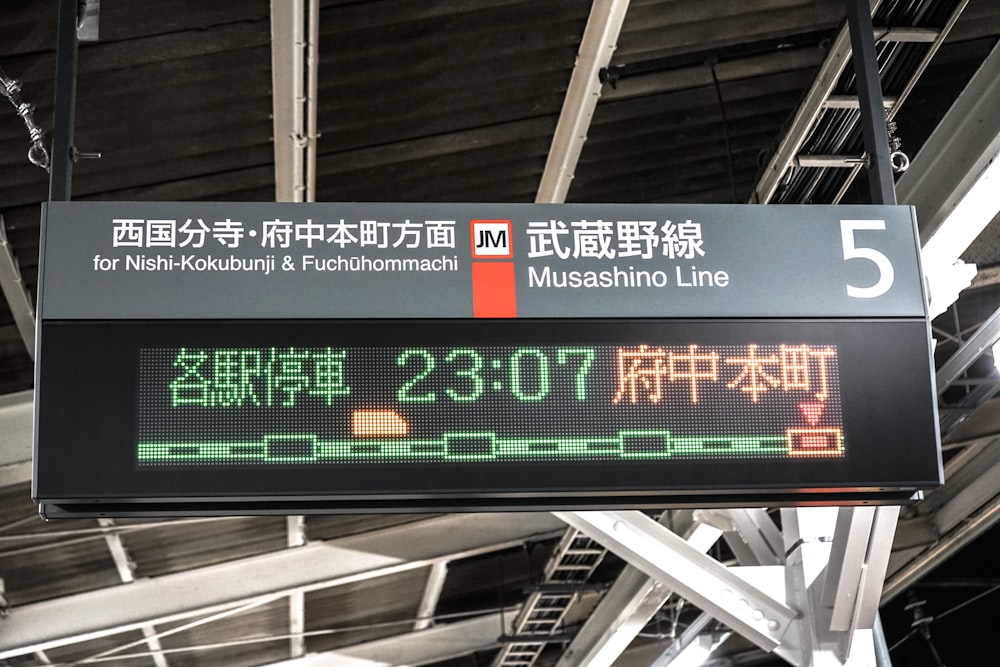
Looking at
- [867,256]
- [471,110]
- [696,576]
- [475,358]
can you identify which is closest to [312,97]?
[471,110]

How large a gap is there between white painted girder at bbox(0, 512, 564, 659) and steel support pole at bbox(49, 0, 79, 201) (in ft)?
20.5

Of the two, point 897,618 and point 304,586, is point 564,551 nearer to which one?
point 304,586

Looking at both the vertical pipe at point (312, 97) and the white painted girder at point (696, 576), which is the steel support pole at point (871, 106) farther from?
the white painted girder at point (696, 576)

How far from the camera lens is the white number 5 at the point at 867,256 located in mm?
3865

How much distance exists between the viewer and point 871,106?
4.29m

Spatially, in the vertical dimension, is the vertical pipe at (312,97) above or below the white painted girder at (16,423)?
above

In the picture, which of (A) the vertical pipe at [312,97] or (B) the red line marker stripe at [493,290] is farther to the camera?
(A) the vertical pipe at [312,97]

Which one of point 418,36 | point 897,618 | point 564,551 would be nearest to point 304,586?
point 564,551

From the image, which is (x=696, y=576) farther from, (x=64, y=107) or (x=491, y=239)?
(x=64, y=107)

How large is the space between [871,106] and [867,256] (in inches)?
23.7

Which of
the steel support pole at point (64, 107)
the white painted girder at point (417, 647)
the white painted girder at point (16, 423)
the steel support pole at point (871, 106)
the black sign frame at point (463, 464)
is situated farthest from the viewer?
the white painted girder at point (417, 647)

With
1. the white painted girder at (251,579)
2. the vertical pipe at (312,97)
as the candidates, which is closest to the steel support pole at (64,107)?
the vertical pipe at (312,97)

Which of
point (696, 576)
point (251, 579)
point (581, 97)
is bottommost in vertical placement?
point (696, 576)

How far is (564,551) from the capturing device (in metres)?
11.2
